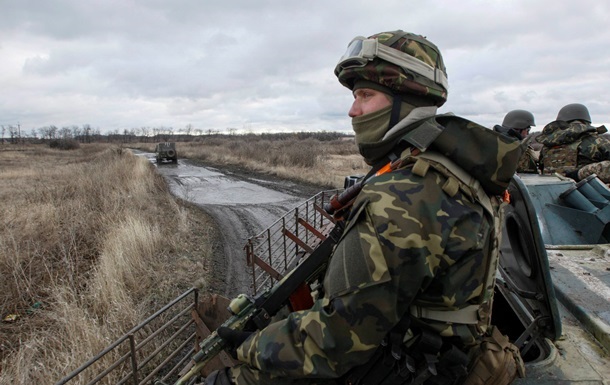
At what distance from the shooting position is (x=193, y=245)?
8.33 m

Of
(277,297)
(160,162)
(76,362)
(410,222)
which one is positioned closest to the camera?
(410,222)

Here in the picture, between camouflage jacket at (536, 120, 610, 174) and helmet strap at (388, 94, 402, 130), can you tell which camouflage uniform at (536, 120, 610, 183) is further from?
helmet strap at (388, 94, 402, 130)

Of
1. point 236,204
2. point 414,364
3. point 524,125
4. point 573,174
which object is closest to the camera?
point 414,364

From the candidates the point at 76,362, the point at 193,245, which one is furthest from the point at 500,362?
the point at 193,245

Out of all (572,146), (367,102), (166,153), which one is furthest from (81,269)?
(166,153)

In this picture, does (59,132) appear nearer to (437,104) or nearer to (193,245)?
(193,245)

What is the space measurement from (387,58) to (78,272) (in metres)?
6.33

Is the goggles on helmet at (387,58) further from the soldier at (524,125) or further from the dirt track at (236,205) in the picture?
the dirt track at (236,205)

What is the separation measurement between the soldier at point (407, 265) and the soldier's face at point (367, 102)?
0.17 ft

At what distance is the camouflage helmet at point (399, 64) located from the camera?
1.56 meters

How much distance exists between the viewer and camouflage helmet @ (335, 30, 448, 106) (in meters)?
1.56

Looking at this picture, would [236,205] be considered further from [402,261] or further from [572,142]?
[402,261]

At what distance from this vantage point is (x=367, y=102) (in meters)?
1.65

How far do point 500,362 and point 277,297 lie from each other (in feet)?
3.16
